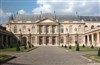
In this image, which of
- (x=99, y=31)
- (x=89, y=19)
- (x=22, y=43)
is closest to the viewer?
(x=99, y=31)

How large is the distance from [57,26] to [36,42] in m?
9.04

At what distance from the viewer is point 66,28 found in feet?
284

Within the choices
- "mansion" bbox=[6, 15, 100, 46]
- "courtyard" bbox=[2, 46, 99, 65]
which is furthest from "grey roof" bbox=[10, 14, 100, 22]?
"courtyard" bbox=[2, 46, 99, 65]

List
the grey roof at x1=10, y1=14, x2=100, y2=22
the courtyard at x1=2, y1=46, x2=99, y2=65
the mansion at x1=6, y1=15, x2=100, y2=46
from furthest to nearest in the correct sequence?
the grey roof at x1=10, y1=14, x2=100, y2=22
the mansion at x1=6, y1=15, x2=100, y2=46
the courtyard at x1=2, y1=46, x2=99, y2=65

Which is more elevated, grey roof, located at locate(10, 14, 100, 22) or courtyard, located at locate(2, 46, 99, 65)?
grey roof, located at locate(10, 14, 100, 22)

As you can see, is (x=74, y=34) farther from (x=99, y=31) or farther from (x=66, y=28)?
(x=99, y=31)

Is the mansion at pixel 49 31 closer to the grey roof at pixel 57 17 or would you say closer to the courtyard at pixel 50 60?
the grey roof at pixel 57 17

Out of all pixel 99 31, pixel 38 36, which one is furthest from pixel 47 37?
pixel 99 31

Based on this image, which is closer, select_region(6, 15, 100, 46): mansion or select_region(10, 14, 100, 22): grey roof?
select_region(6, 15, 100, 46): mansion

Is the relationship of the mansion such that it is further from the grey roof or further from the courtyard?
the courtyard

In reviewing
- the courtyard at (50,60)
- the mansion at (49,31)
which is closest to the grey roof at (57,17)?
the mansion at (49,31)

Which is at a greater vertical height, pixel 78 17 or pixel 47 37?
pixel 78 17

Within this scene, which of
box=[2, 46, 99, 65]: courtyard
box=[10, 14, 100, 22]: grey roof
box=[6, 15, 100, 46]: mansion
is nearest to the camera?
box=[2, 46, 99, 65]: courtyard

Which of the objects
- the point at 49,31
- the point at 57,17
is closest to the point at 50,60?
the point at 49,31
